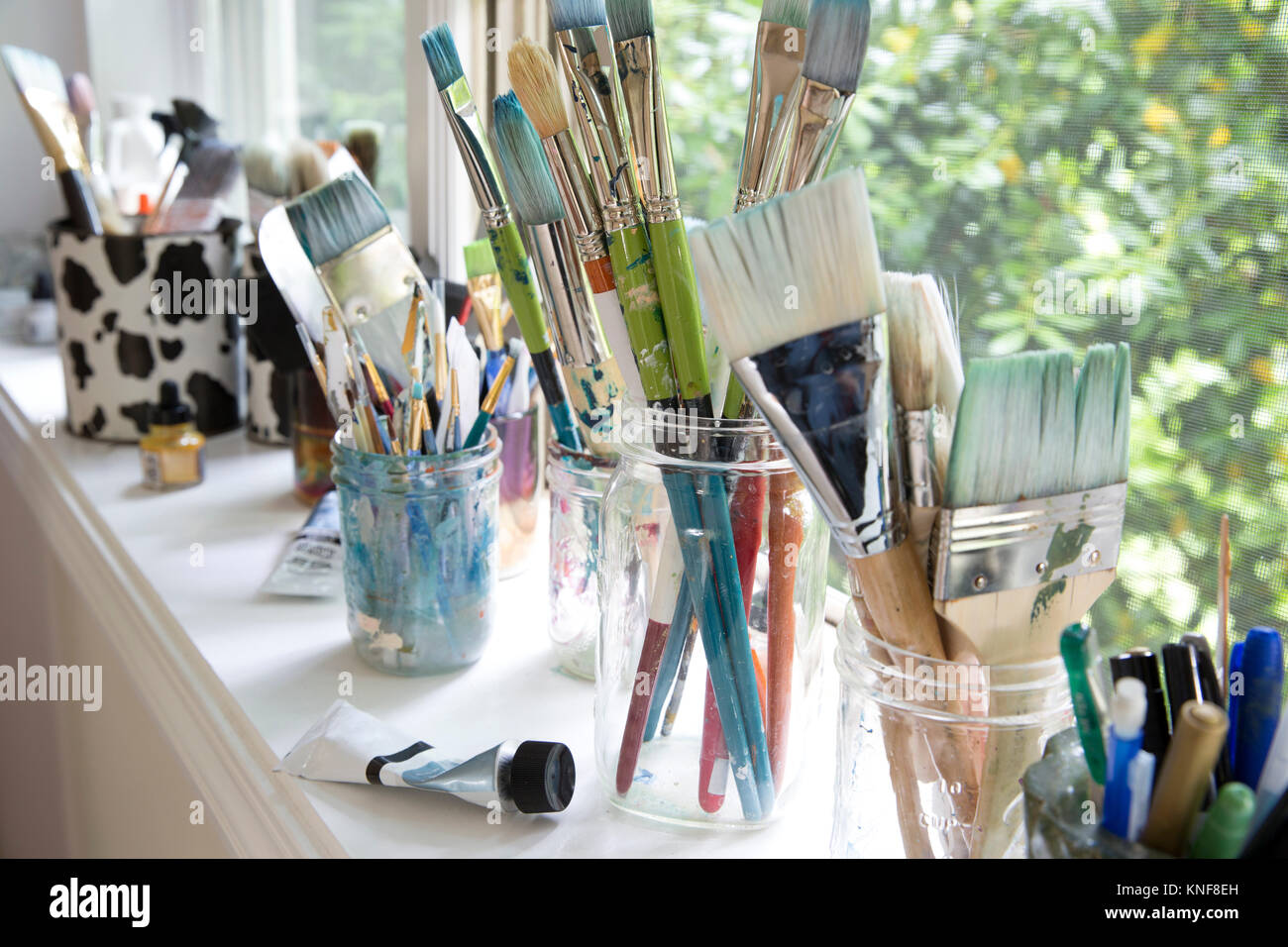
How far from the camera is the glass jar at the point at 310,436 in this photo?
880mm

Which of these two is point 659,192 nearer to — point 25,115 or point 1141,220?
point 1141,220

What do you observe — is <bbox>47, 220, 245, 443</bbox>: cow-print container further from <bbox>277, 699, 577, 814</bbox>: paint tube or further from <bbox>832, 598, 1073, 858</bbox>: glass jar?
<bbox>832, 598, 1073, 858</bbox>: glass jar

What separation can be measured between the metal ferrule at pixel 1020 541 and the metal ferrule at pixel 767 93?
166mm

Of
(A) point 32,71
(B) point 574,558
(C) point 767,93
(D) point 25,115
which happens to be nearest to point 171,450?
(A) point 32,71

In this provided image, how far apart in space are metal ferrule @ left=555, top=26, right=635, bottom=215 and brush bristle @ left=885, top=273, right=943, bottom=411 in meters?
0.12

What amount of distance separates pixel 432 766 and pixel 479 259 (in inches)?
13.1

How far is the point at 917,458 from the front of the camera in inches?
15.3

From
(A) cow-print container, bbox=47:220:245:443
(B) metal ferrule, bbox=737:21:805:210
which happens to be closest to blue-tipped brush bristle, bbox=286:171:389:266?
(B) metal ferrule, bbox=737:21:805:210

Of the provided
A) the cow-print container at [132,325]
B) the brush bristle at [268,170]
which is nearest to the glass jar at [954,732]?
the brush bristle at [268,170]

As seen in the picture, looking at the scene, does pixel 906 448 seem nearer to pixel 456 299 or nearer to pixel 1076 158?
pixel 1076 158

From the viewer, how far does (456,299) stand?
831 mm

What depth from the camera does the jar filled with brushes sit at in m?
0.45

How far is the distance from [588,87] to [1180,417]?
328 millimetres

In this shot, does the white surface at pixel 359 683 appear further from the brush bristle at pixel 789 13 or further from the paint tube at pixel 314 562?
the brush bristle at pixel 789 13
